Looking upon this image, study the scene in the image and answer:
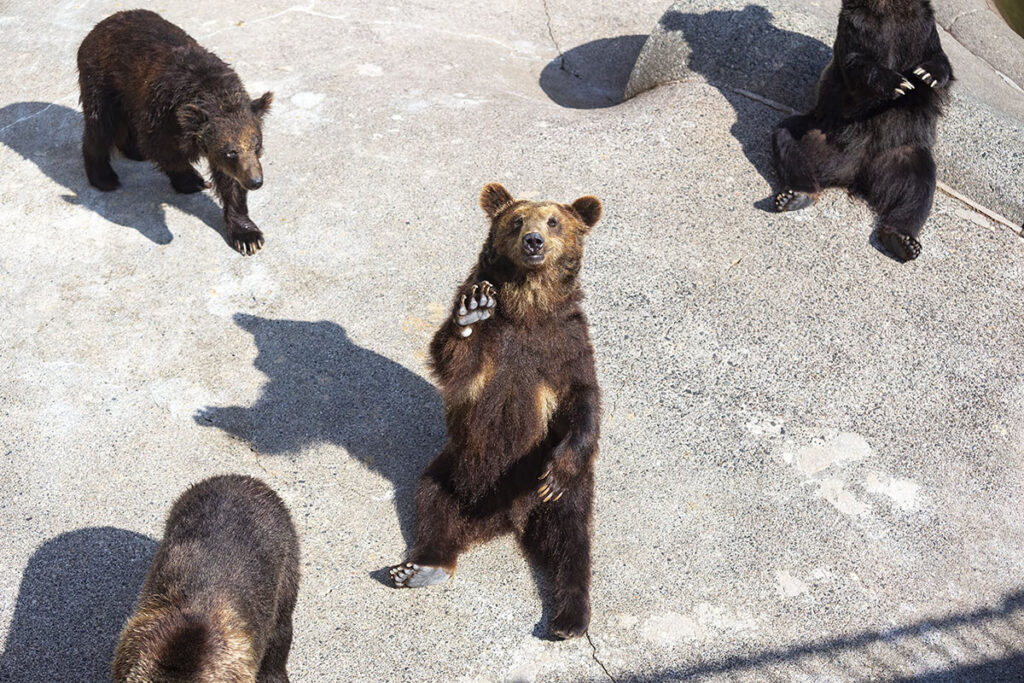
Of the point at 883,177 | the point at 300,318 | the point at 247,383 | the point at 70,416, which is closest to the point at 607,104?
the point at 883,177

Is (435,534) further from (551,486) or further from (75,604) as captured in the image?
(75,604)

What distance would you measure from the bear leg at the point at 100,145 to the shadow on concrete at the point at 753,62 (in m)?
5.23

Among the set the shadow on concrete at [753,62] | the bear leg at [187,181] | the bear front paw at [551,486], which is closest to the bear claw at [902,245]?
the shadow on concrete at [753,62]

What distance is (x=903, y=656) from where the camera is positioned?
4938 mm

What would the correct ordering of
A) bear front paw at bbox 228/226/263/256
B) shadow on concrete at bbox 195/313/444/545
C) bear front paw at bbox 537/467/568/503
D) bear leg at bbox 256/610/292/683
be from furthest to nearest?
bear front paw at bbox 228/226/263/256 < shadow on concrete at bbox 195/313/444/545 < bear front paw at bbox 537/467/568/503 < bear leg at bbox 256/610/292/683

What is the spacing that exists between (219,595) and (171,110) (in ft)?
13.9

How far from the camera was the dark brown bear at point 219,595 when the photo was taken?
3.55m

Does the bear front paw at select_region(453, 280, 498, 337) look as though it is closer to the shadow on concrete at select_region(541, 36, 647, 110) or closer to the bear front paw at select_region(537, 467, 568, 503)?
the bear front paw at select_region(537, 467, 568, 503)

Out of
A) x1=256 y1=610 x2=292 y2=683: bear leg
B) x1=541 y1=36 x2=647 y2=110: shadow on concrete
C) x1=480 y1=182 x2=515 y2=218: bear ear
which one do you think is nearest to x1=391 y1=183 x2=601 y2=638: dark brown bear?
x1=480 y1=182 x2=515 y2=218: bear ear

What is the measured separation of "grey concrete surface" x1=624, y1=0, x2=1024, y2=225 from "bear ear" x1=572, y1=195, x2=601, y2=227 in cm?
427

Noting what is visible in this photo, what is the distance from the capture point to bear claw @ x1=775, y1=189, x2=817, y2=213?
7.45m

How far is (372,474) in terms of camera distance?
559 centimetres

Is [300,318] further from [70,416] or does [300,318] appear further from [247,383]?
[70,416]

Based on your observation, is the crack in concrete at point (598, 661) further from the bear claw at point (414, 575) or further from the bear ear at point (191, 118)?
the bear ear at point (191, 118)
